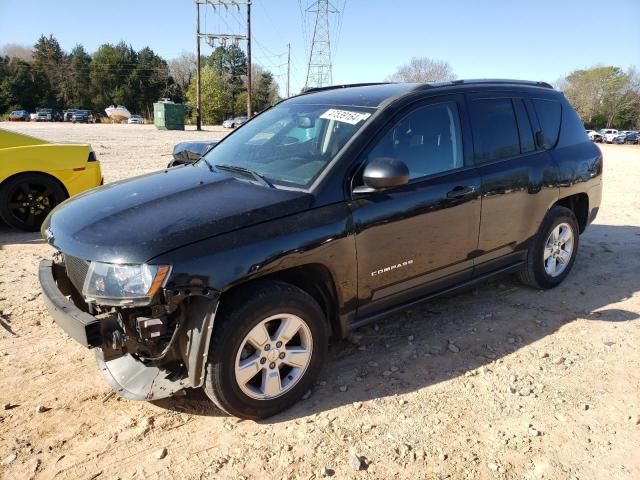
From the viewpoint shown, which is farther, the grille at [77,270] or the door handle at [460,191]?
the door handle at [460,191]

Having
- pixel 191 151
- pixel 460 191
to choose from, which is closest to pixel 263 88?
pixel 191 151

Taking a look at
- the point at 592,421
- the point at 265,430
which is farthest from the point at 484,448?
the point at 265,430

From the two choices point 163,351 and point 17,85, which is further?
point 17,85

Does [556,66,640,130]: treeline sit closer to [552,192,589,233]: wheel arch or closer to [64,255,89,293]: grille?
[552,192,589,233]: wheel arch

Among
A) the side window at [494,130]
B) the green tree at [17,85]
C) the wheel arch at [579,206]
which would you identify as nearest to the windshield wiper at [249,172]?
the side window at [494,130]

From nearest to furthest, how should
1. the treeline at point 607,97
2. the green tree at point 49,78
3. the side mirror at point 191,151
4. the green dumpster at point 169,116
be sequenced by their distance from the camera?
the side mirror at point 191,151, the green dumpster at point 169,116, the treeline at point 607,97, the green tree at point 49,78

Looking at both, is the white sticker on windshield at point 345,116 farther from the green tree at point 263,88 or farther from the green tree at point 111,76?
the green tree at point 111,76

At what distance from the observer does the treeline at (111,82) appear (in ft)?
Answer: 240

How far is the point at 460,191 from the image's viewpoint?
3.63 meters

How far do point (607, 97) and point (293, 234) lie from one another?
77977 mm

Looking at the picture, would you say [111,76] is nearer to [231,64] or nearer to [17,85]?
[17,85]

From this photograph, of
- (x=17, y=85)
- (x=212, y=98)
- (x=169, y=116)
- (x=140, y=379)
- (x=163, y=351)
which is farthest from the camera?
(x=17, y=85)

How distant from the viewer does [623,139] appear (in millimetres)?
45562

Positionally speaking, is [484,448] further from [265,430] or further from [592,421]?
[265,430]
